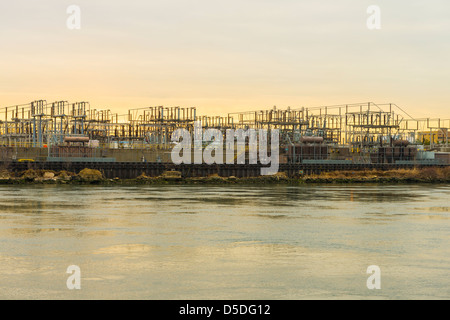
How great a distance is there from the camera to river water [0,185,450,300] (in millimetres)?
19156

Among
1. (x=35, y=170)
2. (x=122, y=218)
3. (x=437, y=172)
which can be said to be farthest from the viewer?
(x=437, y=172)

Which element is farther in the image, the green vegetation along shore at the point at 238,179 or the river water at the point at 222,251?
the green vegetation along shore at the point at 238,179

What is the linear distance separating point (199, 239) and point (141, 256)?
5.20 metres

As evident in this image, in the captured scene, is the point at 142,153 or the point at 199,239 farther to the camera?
the point at 142,153

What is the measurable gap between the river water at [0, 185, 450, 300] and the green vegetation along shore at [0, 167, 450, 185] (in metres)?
35.7

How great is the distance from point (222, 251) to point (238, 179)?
64694 mm

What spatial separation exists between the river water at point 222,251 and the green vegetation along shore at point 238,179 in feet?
117

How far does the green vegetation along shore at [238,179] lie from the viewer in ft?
264

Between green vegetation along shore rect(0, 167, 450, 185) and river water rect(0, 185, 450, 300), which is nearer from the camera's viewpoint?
river water rect(0, 185, 450, 300)

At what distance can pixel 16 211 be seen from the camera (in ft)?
136

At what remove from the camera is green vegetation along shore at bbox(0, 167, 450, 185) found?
80.4 metres
